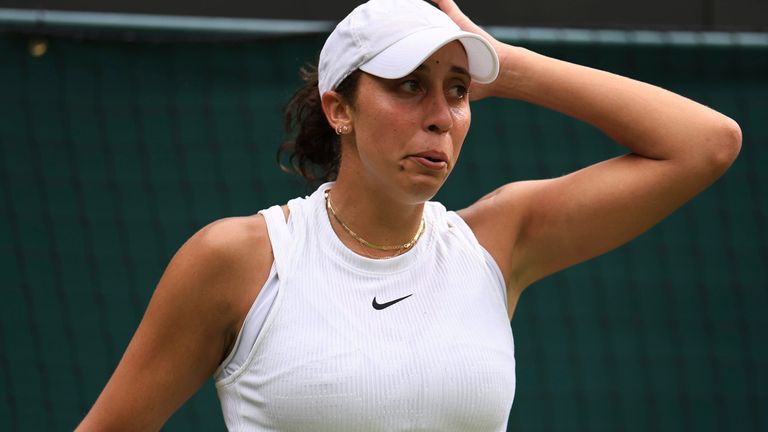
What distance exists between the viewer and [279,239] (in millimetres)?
2082

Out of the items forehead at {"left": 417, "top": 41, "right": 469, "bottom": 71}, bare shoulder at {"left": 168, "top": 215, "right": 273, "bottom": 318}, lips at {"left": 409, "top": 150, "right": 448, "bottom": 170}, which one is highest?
forehead at {"left": 417, "top": 41, "right": 469, "bottom": 71}

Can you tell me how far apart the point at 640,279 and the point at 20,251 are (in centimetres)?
214

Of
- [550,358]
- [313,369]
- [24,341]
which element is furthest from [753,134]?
[313,369]

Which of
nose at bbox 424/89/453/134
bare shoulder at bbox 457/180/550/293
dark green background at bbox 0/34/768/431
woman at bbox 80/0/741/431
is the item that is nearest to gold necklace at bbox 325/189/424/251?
woman at bbox 80/0/741/431

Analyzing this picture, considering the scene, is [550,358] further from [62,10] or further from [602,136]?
[62,10]

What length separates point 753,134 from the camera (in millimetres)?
4461

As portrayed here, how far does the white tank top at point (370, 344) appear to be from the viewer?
1967mm

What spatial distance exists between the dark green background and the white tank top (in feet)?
6.55

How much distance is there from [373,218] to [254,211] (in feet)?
6.70

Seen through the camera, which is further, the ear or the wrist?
the wrist

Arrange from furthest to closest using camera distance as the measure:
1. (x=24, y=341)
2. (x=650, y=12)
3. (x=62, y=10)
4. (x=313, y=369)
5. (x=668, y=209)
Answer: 1. (x=650, y=12)
2. (x=62, y=10)
3. (x=24, y=341)
4. (x=668, y=209)
5. (x=313, y=369)

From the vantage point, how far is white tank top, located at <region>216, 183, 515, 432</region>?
1.97m

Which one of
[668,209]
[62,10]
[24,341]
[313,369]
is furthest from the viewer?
[62,10]

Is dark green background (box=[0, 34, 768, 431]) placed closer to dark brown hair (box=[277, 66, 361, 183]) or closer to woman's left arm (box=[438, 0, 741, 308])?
dark brown hair (box=[277, 66, 361, 183])
